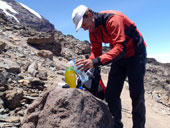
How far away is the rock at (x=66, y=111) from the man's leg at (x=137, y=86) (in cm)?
66

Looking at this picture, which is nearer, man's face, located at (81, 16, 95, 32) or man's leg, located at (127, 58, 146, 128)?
man's face, located at (81, 16, 95, 32)

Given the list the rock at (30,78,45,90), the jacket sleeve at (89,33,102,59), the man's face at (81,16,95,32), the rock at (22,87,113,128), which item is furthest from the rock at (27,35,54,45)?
the rock at (22,87,113,128)

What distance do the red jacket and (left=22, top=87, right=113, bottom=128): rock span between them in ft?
1.75

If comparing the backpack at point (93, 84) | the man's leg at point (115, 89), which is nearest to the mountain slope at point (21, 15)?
the man's leg at point (115, 89)

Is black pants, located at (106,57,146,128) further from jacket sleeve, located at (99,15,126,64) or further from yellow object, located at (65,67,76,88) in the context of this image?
yellow object, located at (65,67,76,88)

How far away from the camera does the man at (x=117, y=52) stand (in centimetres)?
268

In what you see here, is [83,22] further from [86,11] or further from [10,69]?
[10,69]

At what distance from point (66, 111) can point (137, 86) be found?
50.0 inches

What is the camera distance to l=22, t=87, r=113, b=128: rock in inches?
96.6

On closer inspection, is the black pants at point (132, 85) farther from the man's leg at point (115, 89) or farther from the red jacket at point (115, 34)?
the red jacket at point (115, 34)

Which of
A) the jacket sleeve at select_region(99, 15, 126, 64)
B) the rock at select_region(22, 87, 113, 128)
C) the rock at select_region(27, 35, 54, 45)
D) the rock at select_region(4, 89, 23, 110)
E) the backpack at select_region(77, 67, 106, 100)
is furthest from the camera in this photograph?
the rock at select_region(27, 35, 54, 45)

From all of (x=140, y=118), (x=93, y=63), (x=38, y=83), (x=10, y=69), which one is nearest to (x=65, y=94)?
(x=93, y=63)

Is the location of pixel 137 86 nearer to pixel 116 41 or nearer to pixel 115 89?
pixel 115 89

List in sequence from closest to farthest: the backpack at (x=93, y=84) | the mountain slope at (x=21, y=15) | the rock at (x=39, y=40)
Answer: the backpack at (x=93, y=84) → the rock at (x=39, y=40) → the mountain slope at (x=21, y=15)
